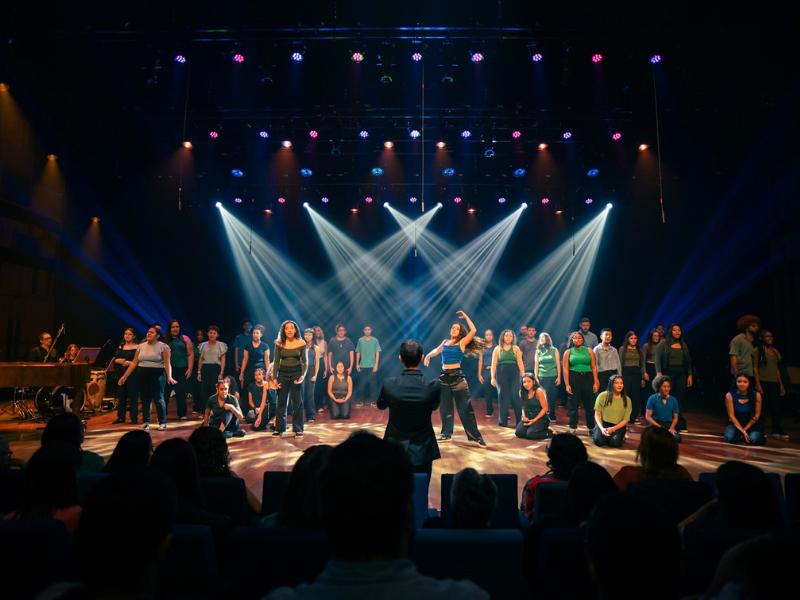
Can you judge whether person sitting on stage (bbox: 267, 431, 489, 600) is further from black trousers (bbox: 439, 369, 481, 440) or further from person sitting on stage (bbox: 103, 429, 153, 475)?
black trousers (bbox: 439, 369, 481, 440)

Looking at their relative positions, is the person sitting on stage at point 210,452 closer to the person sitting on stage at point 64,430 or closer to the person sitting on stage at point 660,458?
the person sitting on stage at point 64,430

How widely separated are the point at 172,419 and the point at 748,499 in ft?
30.4

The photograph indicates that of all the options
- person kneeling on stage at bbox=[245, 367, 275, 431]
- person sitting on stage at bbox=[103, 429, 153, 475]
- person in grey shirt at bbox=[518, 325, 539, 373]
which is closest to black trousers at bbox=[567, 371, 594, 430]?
person in grey shirt at bbox=[518, 325, 539, 373]

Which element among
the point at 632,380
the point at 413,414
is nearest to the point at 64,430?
the point at 413,414

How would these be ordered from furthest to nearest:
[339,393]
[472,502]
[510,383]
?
[339,393]
[510,383]
[472,502]

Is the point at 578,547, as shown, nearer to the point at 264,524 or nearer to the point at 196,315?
the point at 264,524

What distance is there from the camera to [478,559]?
1.69 metres

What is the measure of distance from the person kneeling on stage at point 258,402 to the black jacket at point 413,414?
5012mm

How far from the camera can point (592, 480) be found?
2.22 meters

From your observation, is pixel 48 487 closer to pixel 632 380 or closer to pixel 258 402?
pixel 258 402

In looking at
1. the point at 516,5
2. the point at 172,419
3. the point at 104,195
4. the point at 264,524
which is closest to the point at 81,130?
the point at 104,195

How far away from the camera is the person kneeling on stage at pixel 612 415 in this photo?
22.9 feet

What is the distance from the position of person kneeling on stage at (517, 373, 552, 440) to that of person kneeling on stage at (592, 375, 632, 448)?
71 cm

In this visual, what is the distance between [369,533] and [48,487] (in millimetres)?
1804
